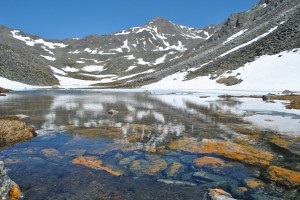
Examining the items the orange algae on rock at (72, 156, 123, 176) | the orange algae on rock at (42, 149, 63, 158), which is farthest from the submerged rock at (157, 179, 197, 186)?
the orange algae on rock at (42, 149, 63, 158)

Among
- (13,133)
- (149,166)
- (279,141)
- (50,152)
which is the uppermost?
(13,133)

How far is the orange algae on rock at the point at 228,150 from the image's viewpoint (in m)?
13.5

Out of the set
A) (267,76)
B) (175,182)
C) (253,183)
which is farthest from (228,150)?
(267,76)

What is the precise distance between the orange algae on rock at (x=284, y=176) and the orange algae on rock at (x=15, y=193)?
7.98 meters

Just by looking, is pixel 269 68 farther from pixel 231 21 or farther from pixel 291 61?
pixel 231 21

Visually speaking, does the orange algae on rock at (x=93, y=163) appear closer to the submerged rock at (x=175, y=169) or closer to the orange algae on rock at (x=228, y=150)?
the submerged rock at (x=175, y=169)

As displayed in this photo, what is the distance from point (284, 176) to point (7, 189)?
876 cm

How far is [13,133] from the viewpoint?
17000 millimetres

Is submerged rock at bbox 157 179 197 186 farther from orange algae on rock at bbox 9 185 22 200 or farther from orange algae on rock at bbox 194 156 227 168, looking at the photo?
orange algae on rock at bbox 9 185 22 200

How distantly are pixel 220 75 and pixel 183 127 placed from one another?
2282 inches

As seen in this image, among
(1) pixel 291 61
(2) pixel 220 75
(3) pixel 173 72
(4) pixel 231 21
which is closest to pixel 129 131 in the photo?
(1) pixel 291 61

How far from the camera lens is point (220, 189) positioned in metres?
9.85

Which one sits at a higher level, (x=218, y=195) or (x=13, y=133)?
(x=13, y=133)

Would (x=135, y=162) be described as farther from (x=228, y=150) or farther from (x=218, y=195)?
(x=218, y=195)
